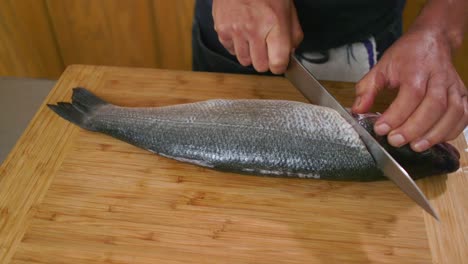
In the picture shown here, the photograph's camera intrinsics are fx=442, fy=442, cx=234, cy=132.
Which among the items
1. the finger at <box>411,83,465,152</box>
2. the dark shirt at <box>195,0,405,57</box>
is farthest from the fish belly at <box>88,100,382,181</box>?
the dark shirt at <box>195,0,405,57</box>

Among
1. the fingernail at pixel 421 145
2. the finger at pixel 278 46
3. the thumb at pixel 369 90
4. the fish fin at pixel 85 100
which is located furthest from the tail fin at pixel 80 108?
the fingernail at pixel 421 145

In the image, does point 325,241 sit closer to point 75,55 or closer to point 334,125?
point 334,125

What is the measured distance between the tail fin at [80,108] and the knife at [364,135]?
0.49 m

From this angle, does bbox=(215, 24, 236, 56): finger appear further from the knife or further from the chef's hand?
the knife

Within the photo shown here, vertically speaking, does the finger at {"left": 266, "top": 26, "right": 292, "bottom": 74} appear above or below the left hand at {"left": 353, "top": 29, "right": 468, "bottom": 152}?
above

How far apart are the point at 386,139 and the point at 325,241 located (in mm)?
260

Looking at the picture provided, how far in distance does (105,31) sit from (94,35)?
6 cm

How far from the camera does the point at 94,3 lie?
1810 millimetres

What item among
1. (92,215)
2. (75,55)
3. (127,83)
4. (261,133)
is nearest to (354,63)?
(261,133)

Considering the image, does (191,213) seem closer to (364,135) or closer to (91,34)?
(364,135)

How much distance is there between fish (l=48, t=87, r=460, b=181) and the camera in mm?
941

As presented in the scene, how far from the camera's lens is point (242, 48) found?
970 millimetres

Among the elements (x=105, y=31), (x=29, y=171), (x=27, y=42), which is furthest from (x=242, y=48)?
(x=27, y=42)

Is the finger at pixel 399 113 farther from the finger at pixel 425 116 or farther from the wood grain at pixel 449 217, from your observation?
the wood grain at pixel 449 217
